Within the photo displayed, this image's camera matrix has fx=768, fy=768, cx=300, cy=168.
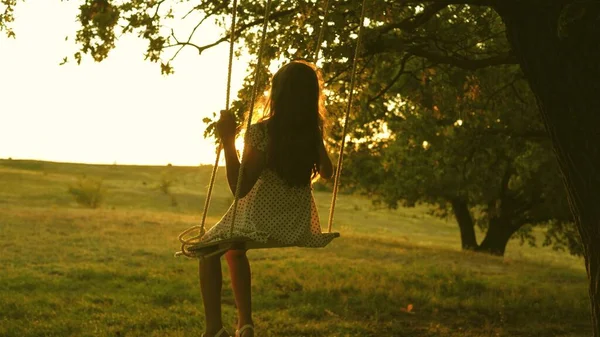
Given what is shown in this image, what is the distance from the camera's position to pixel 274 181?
4.80 meters

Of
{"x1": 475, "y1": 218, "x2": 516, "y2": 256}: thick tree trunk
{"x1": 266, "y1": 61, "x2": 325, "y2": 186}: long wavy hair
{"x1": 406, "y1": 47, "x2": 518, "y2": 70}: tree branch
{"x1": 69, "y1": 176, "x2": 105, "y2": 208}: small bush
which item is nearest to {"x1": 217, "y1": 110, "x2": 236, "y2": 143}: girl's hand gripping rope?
{"x1": 266, "y1": 61, "x2": 325, "y2": 186}: long wavy hair

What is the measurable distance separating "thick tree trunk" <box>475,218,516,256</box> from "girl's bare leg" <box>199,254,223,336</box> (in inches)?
913

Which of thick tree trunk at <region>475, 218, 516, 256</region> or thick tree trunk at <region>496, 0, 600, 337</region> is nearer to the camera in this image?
thick tree trunk at <region>496, 0, 600, 337</region>

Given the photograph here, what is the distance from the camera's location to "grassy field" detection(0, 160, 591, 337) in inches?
357

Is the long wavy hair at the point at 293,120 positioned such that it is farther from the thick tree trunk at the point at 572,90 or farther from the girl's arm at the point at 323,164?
the thick tree trunk at the point at 572,90

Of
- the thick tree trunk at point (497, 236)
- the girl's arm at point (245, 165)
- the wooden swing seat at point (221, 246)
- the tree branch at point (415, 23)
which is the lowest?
the thick tree trunk at point (497, 236)

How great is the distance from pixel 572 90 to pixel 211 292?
10.3ft

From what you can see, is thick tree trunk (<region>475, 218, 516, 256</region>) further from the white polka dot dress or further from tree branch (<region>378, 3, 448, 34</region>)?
the white polka dot dress

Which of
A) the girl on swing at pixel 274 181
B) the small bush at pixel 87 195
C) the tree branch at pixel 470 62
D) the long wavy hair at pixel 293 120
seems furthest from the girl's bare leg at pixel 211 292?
the small bush at pixel 87 195

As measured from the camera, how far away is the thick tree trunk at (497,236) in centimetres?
2677

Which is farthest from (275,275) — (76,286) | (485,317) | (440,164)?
(440,164)

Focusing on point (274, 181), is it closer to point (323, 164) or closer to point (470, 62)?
point (323, 164)

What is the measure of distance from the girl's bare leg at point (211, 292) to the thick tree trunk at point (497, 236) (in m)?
23.2

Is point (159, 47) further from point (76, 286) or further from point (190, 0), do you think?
point (76, 286)
